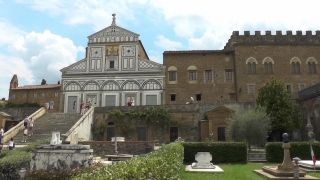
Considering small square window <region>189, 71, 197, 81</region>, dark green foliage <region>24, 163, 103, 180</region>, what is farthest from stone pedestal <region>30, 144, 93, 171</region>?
small square window <region>189, 71, 197, 81</region>

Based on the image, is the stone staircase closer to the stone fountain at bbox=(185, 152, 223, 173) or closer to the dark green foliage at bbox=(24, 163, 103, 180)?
the stone fountain at bbox=(185, 152, 223, 173)

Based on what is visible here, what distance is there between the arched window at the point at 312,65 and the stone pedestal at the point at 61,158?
3553 cm

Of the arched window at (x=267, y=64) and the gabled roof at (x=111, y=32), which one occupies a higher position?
the gabled roof at (x=111, y=32)

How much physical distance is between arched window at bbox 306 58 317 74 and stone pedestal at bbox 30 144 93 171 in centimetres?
3553

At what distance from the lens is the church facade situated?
126 ft

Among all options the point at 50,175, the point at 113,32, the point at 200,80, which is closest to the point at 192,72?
the point at 200,80

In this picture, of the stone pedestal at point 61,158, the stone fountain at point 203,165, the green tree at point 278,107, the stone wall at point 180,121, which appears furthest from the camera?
the stone wall at point 180,121

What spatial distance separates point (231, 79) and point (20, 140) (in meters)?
25.6

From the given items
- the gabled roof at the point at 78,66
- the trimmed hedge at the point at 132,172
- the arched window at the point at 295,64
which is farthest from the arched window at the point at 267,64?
the trimmed hedge at the point at 132,172

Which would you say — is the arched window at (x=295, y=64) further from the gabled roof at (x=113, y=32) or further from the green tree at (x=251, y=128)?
the gabled roof at (x=113, y=32)

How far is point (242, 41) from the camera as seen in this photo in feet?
132

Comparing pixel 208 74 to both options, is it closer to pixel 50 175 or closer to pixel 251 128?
pixel 251 128

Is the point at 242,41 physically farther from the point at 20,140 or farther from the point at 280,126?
the point at 20,140

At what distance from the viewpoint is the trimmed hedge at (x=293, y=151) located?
20.3 metres
